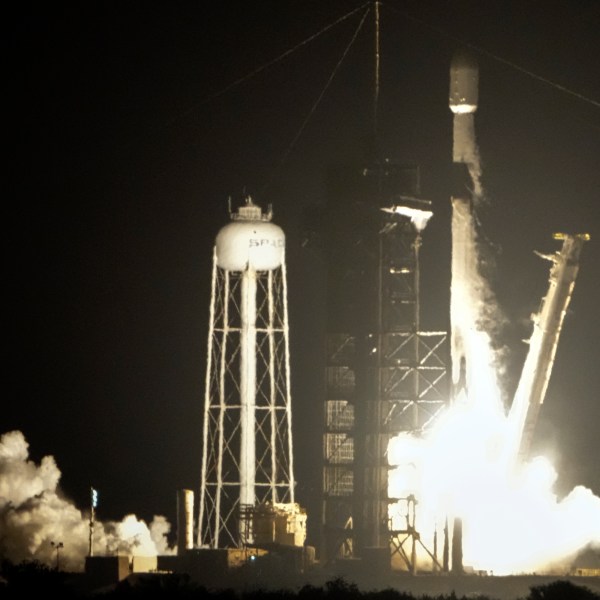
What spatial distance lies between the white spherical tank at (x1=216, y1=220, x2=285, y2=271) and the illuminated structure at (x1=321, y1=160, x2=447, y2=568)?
211cm

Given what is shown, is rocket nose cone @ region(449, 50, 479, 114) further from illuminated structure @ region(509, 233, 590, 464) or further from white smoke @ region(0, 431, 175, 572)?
white smoke @ region(0, 431, 175, 572)

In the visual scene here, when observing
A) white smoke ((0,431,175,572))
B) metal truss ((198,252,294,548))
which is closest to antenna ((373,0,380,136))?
metal truss ((198,252,294,548))

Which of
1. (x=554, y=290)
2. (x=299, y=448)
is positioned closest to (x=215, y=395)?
(x=299, y=448)

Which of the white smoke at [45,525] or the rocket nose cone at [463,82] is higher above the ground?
the rocket nose cone at [463,82]

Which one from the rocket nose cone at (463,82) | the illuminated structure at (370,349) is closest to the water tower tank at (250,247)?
the illuminated structure at (370,349)

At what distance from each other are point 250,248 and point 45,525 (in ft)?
41.7

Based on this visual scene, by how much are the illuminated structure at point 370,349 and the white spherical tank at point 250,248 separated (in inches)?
83.2

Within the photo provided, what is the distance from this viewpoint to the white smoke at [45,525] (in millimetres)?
109688

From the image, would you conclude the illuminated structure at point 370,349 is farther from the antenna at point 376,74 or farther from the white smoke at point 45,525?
the white smoke at point 45,525

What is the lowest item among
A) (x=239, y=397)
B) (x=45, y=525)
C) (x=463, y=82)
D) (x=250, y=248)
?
(x=45, y=525)

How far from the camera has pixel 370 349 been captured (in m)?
110

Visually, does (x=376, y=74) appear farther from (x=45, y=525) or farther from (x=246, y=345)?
(x=45, y=525)

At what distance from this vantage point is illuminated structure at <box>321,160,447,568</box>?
109250 mm

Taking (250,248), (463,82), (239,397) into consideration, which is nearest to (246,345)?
(250,248)
